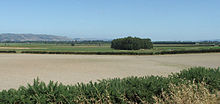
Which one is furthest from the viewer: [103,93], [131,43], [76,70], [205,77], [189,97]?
[131,43]

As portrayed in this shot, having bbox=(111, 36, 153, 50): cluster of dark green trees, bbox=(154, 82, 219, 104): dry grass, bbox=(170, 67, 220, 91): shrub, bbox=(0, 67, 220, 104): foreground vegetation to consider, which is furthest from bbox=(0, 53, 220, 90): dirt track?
bbox=(111, 36, 153, 50): cluster of dark green trees

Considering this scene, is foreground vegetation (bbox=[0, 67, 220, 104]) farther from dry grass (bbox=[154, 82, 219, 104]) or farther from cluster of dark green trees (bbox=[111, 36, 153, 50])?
cluster of dark green trees (bbox=[111, 36, 153, 50])

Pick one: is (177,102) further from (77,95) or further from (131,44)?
(131,44)

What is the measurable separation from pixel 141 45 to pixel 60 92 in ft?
358

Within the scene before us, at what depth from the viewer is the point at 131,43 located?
111438 mm

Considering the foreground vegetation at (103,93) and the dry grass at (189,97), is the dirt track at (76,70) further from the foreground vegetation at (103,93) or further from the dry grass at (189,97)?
the dry grass at (189,97)

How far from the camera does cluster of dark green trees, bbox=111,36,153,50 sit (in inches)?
4360

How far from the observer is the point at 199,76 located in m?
10.3

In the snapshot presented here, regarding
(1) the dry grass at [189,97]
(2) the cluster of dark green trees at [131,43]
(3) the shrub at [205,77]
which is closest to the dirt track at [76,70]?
(3) the shrub at [205,77]

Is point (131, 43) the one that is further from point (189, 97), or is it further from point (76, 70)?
point (189, 97)

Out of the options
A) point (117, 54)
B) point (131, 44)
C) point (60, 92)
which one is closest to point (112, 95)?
point (60, 92)

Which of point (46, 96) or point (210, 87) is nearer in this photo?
point (46, 96)

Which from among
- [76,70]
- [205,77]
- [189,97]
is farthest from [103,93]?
[76,70]

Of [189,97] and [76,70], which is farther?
[76,70]
